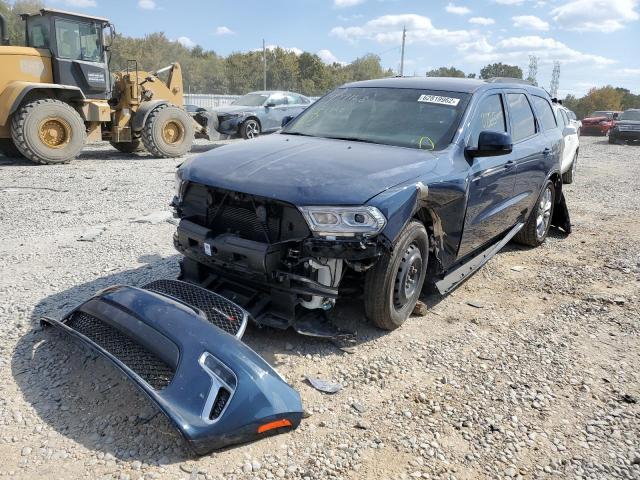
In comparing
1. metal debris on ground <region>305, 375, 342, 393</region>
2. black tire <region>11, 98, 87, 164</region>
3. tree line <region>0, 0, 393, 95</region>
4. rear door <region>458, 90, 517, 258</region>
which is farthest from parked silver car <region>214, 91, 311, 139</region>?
tree line <region>0, 0, 393, 95</region>

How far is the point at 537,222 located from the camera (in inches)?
236

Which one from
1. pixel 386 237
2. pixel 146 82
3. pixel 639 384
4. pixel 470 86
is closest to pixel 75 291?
pixel 386 237

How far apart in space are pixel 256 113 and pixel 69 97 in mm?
5486

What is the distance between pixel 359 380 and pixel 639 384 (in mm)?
1774

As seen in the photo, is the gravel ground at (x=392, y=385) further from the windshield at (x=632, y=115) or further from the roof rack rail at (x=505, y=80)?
the windshield at (x=632, y=115)

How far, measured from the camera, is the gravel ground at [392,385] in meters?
2.38

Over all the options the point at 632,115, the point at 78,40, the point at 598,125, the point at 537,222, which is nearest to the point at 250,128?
the point at 78,40

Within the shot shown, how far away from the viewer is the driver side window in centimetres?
416

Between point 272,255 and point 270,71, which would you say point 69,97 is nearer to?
point 272,255

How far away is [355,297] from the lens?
11.5 ft

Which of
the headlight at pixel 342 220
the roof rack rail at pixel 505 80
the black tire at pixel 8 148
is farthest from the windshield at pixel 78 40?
the headlight at pixel 342 220

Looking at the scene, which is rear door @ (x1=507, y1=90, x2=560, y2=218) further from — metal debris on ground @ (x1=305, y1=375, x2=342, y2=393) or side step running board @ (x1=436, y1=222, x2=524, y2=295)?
metal debris on ground @ (x1=305, y1=375, x2=342, y2=393)

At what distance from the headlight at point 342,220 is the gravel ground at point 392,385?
87 centimetres

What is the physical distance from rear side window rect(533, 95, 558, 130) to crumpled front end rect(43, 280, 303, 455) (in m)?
4.52
